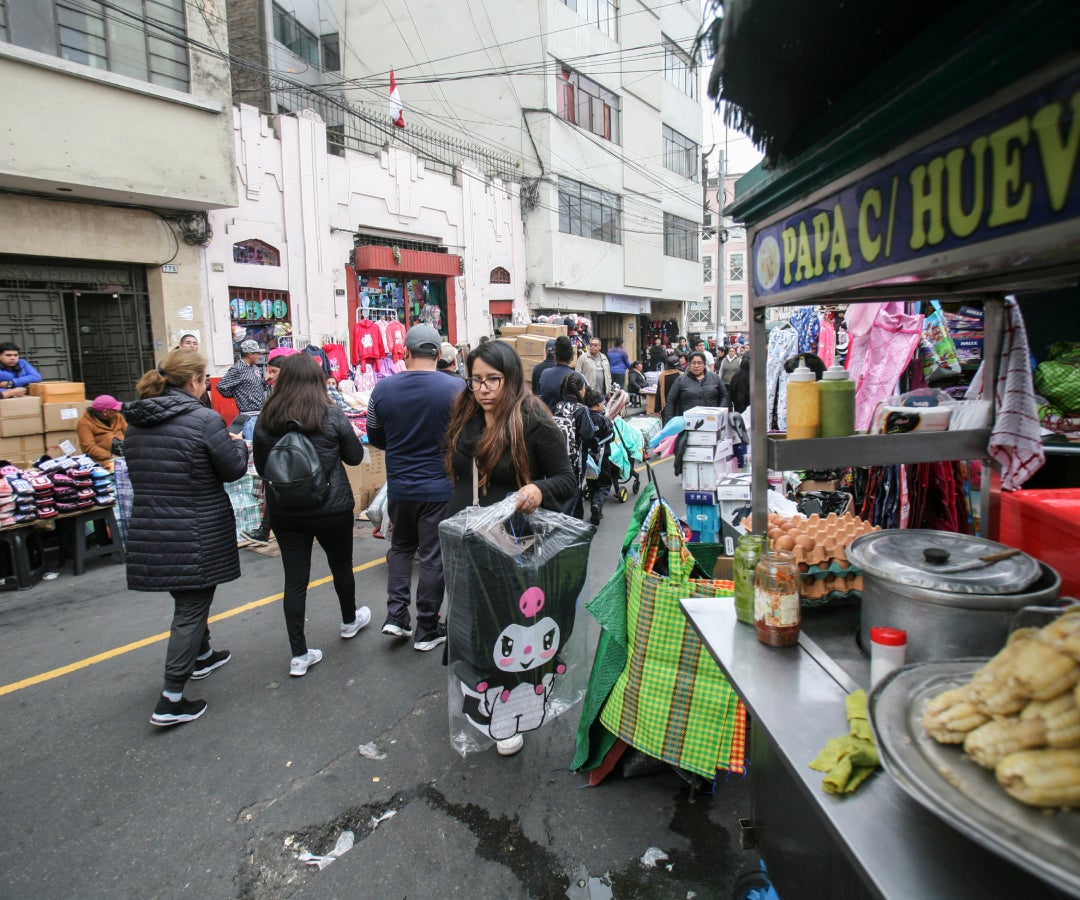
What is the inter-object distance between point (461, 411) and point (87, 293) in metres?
9.69

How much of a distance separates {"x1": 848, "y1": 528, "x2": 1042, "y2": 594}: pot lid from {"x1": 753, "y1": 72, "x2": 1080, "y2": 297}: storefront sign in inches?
28.4

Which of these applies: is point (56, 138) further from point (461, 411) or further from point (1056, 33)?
point (1056, 33)

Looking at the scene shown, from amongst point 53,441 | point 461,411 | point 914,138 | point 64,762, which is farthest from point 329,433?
point 53,441

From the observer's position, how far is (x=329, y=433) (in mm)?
3896

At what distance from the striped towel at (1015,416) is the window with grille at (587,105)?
20476mm

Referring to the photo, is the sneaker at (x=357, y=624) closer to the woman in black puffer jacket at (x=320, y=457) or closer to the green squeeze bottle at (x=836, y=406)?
the woman in black puffer jacket at (x=320, y=457)

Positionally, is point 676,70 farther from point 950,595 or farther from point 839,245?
point 950,595

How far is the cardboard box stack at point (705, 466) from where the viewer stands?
534 cm

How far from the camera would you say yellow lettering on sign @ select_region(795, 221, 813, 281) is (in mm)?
1796

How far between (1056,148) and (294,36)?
24382 millimetres

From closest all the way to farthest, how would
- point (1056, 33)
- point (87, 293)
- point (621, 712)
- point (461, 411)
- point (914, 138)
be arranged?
point (1056, 33) < point (914, 138) < point (621, 712) < point (461, 411) < point (87, 293)

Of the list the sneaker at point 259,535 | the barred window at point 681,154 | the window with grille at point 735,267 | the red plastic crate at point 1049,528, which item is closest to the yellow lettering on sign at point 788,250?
the red plastic crate at point 1049,528

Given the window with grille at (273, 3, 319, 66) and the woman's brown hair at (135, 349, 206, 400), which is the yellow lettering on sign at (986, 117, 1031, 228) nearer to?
the woman's brown hair at (135, 349, 206, 400)

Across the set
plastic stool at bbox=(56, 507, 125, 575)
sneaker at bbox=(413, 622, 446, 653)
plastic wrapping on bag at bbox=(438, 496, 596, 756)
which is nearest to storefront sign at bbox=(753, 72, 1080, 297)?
plastic wrapping on bag at bbox=(438, 496, 596, 756)
